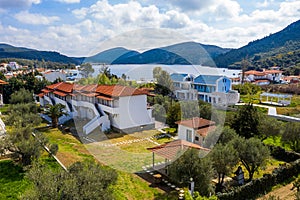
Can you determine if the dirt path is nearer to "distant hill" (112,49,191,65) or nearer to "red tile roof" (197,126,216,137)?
"red tile roof" (197,126,216,137)

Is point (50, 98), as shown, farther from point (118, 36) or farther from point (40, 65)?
point (40, 65)

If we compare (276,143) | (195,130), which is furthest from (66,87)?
(276,143)

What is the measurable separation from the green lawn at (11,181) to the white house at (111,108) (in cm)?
759

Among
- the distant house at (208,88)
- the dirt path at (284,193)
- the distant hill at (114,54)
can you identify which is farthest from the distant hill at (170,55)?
the distant house at (208,88)

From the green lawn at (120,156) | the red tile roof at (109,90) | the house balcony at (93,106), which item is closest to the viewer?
the green lawn at (120,156)

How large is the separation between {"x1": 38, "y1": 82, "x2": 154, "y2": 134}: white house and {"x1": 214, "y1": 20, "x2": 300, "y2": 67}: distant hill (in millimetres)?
65153

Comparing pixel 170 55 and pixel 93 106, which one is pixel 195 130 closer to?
pixel 170 55

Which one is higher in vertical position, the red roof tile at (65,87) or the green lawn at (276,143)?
the red roof tile at (65,87)

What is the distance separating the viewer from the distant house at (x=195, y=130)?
1365 cm

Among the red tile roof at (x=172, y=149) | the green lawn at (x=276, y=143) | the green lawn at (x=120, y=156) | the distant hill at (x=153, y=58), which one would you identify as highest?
the distant hill at (x=153, y=58)

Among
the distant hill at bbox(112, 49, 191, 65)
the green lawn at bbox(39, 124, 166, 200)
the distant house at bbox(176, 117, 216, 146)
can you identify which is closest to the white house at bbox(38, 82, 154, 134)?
the green lawn at bbox(39, 124, 166, 200)

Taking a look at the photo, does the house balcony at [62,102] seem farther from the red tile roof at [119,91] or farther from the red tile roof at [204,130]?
the red tile roof at [204,130]

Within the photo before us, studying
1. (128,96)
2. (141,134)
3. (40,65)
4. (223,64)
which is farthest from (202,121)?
(40,65)

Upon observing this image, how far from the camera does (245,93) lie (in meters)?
35.8
